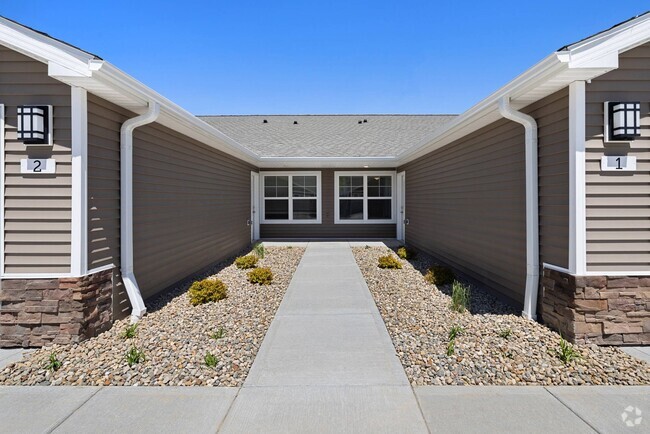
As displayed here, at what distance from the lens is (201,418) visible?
8.24 feet

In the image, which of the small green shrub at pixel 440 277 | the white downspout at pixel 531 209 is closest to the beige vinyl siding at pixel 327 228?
the small green shrub at pixel 440 277

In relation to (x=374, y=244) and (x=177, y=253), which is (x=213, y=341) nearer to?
Result: (x=177, y=253)

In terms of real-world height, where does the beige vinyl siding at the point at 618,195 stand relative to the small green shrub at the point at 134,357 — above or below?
above

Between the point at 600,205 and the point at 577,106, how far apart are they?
3.53ft

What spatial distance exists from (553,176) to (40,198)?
5.79 m

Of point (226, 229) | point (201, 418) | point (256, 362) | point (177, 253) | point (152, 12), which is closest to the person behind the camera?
point (201, 418)

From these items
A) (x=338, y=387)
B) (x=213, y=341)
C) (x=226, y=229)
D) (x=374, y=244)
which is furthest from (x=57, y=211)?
(x=374, y=244)

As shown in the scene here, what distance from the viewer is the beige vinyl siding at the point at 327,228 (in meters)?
13.1

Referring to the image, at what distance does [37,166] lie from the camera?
3797 mm

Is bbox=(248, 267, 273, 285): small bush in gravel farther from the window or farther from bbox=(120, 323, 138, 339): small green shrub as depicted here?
the window

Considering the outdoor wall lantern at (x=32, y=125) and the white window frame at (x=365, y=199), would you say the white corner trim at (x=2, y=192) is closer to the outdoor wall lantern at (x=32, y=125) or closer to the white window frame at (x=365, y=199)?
the outdoor wall lantern at (x=32, y=125)

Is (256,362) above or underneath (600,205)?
underneath

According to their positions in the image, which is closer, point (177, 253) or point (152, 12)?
point (177, 253)

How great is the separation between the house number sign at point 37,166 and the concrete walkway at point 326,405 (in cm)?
214
